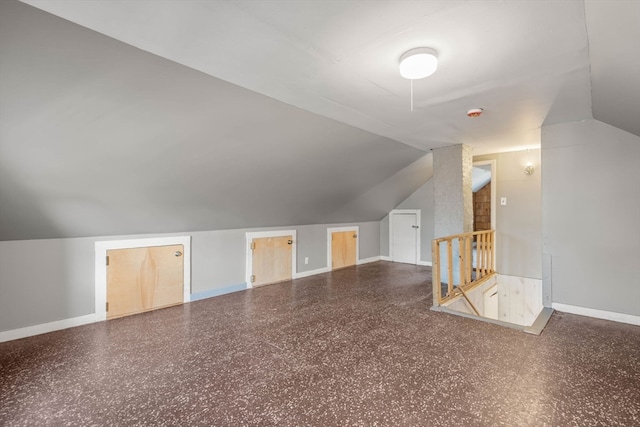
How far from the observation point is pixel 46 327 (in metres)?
2.93

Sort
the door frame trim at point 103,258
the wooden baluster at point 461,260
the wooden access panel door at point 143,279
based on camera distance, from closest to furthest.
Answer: the door frame trim at point 103,258, the wooden access panel door at point 143,279, the wooden baluster at point 461,260

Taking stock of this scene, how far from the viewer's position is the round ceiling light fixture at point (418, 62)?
6.05ft

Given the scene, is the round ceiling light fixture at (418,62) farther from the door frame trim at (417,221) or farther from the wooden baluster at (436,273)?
the door frame trim at (417,221)

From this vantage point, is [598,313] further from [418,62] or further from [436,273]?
[418,62]

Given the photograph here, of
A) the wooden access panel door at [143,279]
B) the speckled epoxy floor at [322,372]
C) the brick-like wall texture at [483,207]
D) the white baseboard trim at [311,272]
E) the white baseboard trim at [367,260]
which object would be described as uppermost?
the brick-like wall texture at [483,207]

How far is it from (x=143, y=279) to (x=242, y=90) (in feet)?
8.78

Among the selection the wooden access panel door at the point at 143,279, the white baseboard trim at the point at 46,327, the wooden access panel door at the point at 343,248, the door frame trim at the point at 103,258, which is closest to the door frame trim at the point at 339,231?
the wooden access panel door at the point at 343,248

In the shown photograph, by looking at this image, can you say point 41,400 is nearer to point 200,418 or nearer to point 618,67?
point 200,418

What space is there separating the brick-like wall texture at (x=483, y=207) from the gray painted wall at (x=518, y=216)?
101 inches

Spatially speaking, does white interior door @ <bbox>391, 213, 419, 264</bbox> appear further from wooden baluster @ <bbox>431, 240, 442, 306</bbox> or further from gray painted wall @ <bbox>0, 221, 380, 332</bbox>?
gray painted wall @ <bbox>0, 221, 380, 332</bbox>

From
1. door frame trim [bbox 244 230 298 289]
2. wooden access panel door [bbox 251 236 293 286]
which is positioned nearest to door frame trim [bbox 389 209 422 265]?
door frame trim [bbox 244 230 298 289]

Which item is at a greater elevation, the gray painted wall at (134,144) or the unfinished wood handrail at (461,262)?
the gray painted wall at (134,144)

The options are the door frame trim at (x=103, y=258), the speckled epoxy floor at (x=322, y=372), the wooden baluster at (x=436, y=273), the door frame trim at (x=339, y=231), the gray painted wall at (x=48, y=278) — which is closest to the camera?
the speckled epoxy floor at (x=322, y=372)

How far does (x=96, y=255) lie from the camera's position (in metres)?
3.22
